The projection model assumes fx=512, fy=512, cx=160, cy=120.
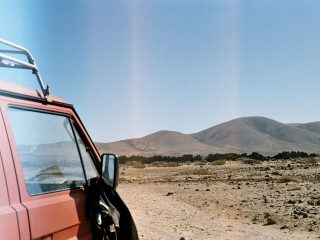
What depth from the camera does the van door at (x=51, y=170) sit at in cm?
295

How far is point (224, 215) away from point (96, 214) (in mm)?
11624

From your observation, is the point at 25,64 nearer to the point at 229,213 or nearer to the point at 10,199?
the point at 10,199

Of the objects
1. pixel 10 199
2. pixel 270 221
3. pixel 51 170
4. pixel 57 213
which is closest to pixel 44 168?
pixel 51 170

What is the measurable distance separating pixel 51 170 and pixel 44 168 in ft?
0.34

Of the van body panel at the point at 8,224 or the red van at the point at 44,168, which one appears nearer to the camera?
the van body panel at the point at 8,224

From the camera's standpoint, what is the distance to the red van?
9.12 ft

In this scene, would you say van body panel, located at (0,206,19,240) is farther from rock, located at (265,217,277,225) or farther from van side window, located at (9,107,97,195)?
rock, located at (265,217,277,225)

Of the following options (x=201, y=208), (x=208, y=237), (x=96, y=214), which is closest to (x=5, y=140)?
(x=96, y=214)

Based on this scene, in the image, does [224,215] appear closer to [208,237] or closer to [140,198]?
[208,237]

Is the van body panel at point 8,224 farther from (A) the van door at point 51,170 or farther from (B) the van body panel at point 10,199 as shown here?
(A) the van door at point 51,170

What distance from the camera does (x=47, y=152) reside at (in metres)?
3.54

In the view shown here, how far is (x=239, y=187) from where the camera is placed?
23.4 meters

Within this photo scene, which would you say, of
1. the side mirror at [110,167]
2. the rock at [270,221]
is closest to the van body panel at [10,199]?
the side mirror at [110,167]

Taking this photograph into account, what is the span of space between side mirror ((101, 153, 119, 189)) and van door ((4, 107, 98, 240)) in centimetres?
15
